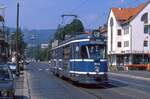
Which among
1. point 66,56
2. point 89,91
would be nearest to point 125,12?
point 66,56

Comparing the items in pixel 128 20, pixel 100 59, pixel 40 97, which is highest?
pixel 128 20

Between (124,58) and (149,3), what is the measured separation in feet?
44.8

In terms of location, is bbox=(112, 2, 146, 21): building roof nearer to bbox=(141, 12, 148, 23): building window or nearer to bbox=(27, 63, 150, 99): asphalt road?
bbox=(141, 12, 148, 23): building window

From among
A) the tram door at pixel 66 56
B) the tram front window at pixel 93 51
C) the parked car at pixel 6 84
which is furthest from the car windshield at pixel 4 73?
the tram door at pixel 66 56

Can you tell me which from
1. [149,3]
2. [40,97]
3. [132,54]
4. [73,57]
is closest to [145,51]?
[132,54]

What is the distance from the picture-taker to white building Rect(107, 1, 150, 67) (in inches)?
4286

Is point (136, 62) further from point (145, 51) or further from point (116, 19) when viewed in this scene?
point (116, 19)

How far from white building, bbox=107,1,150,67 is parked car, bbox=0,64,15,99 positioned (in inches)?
3516

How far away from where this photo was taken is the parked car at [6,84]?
16.9 metres

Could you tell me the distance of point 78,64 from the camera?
3212 cm

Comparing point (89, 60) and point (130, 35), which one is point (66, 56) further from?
point (130, 35)

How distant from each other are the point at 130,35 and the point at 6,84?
93556 mm

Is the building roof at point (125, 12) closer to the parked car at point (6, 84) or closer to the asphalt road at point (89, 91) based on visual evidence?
the asphalt road at point (89, 91)

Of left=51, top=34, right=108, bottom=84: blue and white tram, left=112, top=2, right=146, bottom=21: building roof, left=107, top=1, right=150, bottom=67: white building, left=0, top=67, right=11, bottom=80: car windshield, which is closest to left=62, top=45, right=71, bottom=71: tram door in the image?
left=51, top=34, right=108, bottom=84: blue and white tram
